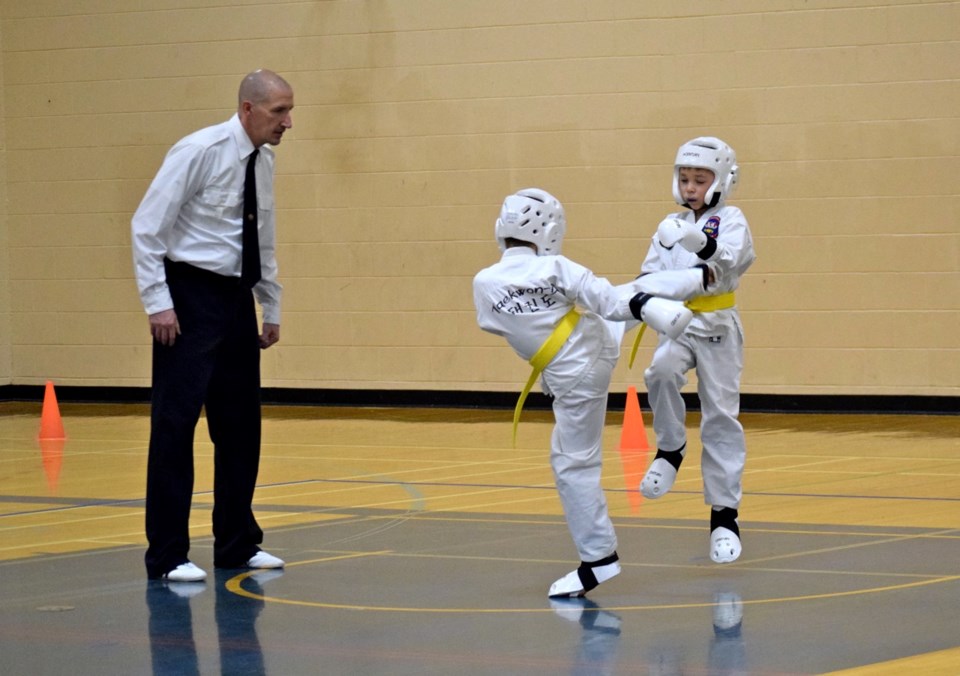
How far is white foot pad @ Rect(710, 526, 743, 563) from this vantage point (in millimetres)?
6098

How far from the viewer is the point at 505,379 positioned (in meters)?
13.7

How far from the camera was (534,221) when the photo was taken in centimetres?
569

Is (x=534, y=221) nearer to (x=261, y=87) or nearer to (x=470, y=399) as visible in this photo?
(x=261, y=87)

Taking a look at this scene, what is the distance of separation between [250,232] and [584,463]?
1676mm

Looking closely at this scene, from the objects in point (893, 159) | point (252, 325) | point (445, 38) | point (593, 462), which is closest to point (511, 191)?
point (445, 38)

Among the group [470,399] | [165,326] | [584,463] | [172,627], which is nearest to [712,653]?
[584,463]

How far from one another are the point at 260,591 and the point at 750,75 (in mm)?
8039

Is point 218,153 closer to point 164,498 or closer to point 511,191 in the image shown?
point 164,498

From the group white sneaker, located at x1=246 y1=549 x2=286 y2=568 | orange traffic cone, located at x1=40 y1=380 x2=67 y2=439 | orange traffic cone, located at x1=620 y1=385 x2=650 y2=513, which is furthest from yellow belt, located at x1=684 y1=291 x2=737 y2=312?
orange traffic cone, located at x1=40 y1=380 x2=67 y2=439

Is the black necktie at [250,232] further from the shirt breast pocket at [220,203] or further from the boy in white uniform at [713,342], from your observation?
the boy in white uniform at [713,342]

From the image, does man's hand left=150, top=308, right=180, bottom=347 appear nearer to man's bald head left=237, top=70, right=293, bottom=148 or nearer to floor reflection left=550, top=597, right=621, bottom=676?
man's bald head left=237, top=70, right=293, bottom=148

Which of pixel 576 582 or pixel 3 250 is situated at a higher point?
pixel 576 582

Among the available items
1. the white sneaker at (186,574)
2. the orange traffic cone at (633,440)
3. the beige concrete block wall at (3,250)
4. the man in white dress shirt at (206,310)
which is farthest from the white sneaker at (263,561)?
the beige concrete block wall at (3,250)

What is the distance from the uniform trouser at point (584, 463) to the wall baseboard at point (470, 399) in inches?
288
